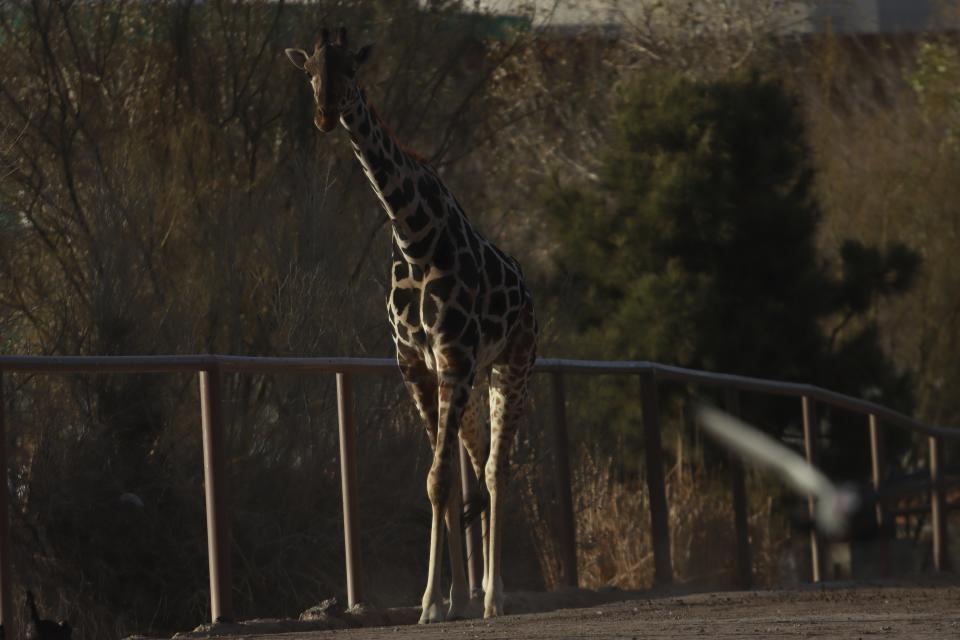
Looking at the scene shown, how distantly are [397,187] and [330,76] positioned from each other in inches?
26.2

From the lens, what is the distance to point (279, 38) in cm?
1627

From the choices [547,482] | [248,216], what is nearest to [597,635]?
[547,482]

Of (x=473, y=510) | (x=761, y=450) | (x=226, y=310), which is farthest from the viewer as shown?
(x=761, y=450)

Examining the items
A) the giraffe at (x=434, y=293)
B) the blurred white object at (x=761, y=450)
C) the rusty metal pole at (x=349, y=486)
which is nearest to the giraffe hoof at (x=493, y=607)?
the giraffe at (x=434, y=293)

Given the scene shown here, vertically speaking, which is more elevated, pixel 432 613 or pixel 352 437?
pixel 352 437

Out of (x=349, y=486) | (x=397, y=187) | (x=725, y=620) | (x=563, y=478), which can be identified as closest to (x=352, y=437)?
(x=349, y=486)

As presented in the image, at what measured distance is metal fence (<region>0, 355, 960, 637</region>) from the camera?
7562mm

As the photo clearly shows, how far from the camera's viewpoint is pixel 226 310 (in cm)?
1345

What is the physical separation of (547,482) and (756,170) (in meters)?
7.35

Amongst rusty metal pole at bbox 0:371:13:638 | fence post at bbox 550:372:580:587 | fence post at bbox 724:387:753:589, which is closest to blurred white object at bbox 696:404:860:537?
fence post at bbox 724:387:753:589

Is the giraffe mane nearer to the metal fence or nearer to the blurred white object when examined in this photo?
the metal fence

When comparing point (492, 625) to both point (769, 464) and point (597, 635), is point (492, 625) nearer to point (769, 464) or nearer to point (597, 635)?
point (597, 635)

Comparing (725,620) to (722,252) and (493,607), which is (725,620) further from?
(722,252)

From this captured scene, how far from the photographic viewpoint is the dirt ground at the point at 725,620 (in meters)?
6.87
